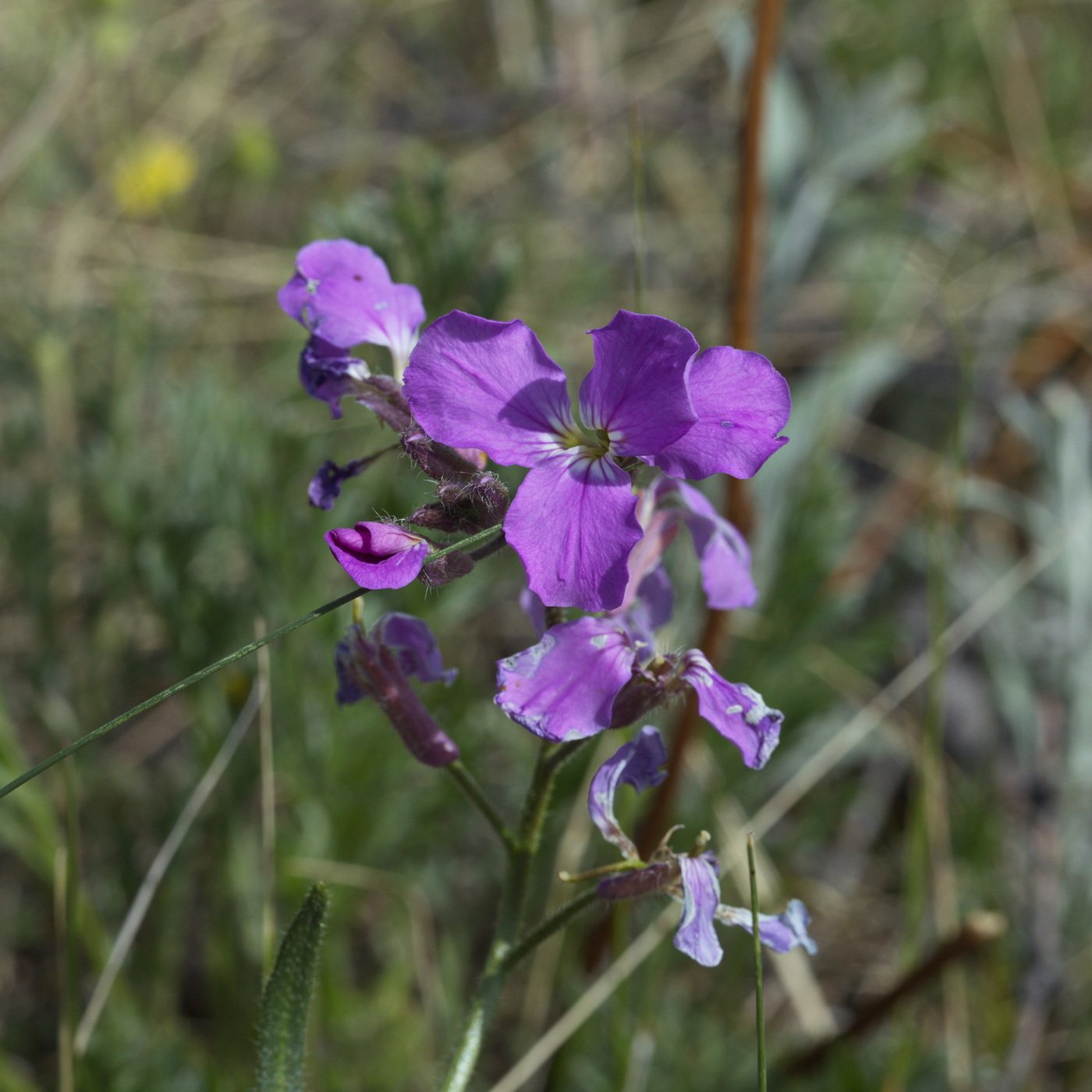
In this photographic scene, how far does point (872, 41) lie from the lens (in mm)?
5266

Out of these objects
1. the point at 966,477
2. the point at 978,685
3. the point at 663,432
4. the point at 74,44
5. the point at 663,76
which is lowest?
the point at 978,685

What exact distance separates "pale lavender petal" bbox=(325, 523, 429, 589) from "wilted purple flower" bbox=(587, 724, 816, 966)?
1.21 ft

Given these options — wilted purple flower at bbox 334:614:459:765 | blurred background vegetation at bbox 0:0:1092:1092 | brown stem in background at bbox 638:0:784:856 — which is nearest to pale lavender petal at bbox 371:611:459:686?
wilted purple flower at bbox 334:614:459:765

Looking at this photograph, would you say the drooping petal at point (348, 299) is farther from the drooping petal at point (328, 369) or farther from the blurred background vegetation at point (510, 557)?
the blurred background vegetation at point (510, 557)

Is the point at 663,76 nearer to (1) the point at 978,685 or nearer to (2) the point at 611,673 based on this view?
(1) the point at 978,685

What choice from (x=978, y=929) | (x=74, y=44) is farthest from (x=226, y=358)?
(x=978, y=929)

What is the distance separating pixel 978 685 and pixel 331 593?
228cm

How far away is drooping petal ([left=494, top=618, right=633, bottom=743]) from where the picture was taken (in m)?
1.32

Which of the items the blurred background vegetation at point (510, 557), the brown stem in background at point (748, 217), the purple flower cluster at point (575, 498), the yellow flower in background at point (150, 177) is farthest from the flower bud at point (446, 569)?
the yellow flower in background at point (150, 177)

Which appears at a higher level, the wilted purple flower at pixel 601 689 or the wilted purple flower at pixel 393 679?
the wilted purple flower at pixel 601 689

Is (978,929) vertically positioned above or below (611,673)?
below

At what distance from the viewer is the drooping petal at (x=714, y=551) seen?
1.73 metres

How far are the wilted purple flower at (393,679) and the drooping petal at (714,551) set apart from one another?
0.42 metres

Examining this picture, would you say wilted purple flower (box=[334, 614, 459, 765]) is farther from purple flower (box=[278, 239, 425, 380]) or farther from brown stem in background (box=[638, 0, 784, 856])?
brown stem in background (box=[638, 0, 784, 856])
